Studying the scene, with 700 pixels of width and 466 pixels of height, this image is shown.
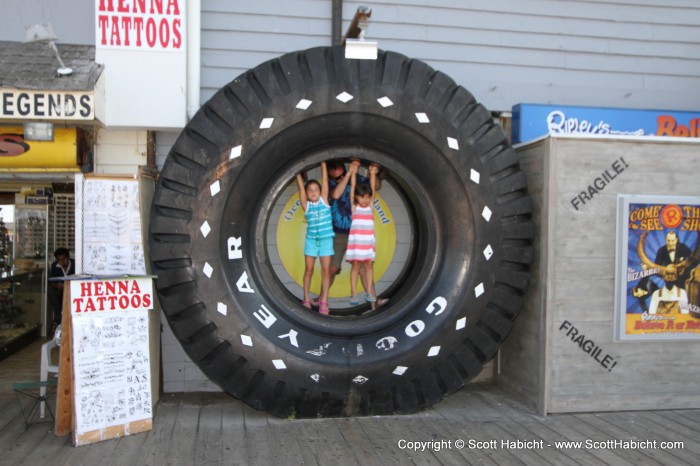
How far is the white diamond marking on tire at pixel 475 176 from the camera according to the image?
4.77 metres

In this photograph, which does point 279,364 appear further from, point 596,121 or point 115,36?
point 596,121

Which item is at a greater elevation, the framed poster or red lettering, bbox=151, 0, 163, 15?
red lettering, bbox=151, 0, 163, 15

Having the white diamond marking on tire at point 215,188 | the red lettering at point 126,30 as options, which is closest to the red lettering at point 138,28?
the red lettering at point 126,30

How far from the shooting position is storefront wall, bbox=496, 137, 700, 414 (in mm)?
4793

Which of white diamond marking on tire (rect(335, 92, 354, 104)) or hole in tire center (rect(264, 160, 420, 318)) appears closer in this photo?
white diamond marking on tire (rect(335, 92, 354, 104))

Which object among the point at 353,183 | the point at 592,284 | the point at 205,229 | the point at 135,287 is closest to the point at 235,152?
the point at 205,229

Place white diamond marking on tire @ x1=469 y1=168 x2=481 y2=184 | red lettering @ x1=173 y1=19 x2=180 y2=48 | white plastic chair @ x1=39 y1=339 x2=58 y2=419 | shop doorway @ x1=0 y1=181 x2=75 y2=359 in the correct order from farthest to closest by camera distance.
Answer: shop doorway @ x1=0 y1=181 x2=75 y2=359, red lettering @ x1=173 y1=19 x2=180 y2=48, white diamond marking on tire @ x1=469 y1=168 x2=481 y2=184, white plastic chair @ x1=39 y1=339 x2=58 y2=419

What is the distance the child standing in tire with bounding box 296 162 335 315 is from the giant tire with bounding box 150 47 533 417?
0.89ft

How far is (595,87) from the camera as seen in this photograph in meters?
5.99

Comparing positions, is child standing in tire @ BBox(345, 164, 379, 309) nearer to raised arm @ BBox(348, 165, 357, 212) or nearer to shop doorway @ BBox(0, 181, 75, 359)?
raised arm @ BBox(348, 165, 357, 212)

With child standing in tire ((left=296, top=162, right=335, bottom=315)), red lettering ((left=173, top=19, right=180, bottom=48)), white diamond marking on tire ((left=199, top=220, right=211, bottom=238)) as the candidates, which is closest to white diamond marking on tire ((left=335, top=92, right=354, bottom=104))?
child standing in tire ((left=296, top=162, right=335, bottom=315))

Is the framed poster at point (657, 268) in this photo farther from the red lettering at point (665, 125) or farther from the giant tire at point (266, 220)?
the red lettering at point (665, 125)

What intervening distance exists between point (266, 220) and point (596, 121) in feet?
10.2

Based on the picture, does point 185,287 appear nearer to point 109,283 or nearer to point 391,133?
point 109,283
